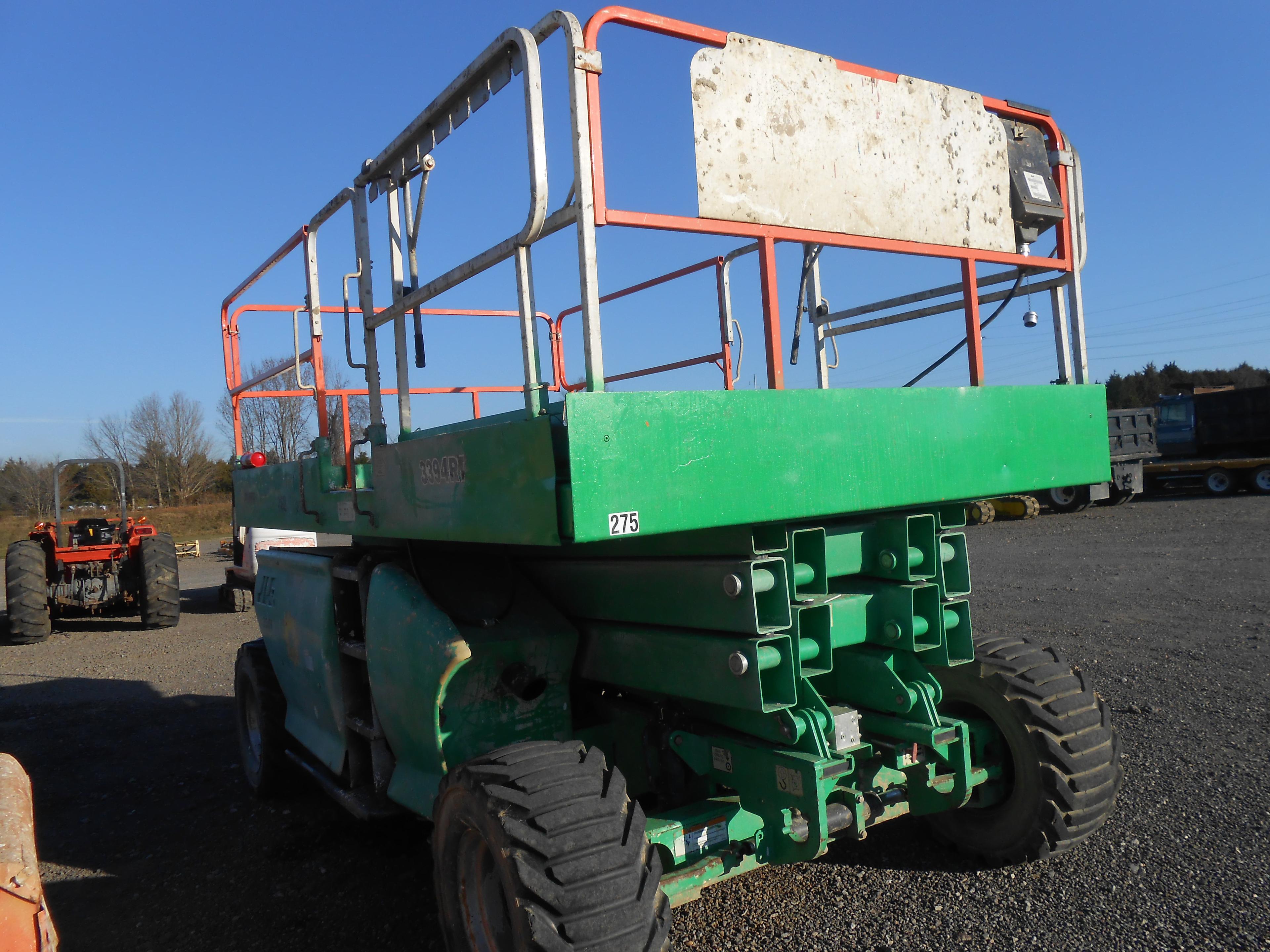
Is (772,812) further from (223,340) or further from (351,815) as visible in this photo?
(223,340)

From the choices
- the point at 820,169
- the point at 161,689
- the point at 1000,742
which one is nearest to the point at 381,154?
the point at 820,169

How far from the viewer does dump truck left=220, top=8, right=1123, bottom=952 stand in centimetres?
211

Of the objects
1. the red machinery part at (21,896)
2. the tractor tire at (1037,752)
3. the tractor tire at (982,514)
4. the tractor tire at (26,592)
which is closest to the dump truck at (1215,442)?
the tractor tire at (982,514)

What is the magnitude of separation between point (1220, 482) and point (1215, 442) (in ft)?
4.50

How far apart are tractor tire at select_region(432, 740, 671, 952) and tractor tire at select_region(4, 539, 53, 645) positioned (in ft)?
35.2

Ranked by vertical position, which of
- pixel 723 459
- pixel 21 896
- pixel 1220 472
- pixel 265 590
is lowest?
pixel 21 896

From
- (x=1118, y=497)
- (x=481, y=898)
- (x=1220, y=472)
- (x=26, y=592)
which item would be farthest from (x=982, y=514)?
(x=481, y=898)

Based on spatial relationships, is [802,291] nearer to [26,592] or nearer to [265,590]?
[265,590]

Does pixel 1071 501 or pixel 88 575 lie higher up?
pixel 88 575

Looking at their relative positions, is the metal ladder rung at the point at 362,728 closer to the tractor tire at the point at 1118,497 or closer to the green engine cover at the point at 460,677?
the green engine cover at the point at 460,677

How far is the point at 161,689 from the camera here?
26.0ft

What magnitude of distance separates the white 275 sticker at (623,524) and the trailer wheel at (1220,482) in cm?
2280

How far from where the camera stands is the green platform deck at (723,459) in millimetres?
1964

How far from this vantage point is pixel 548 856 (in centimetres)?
218
